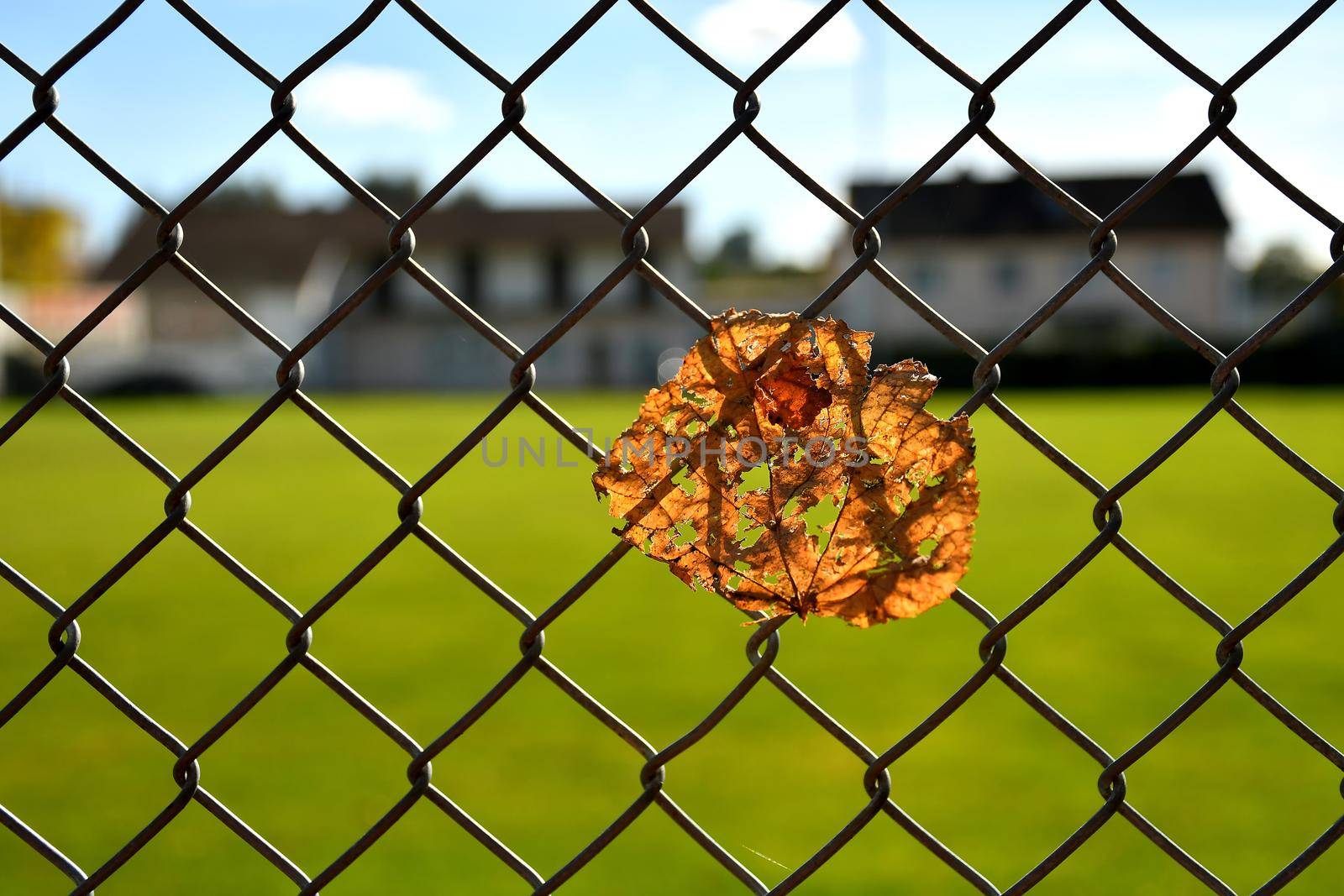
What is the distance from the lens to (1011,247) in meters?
4.07

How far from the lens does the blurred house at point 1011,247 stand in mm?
1374

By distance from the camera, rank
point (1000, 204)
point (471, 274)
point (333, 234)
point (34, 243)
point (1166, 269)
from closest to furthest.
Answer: point (1000, 204)
point (1166, 269)
point (333, 234)
point (471, 274)
point (34, 243)

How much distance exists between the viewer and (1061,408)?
2122 centimetres

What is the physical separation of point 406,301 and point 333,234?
3.11 meters

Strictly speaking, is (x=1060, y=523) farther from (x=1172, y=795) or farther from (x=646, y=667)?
(x=1172, y=795)

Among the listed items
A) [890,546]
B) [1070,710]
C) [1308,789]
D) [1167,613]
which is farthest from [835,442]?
[1167,613]

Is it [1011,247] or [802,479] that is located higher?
[1011,247]

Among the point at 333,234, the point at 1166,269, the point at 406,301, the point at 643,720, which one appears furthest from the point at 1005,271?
the point at 333,234

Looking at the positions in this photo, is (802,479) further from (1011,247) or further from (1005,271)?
(1005,271)

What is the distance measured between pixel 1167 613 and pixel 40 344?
5.94 metres

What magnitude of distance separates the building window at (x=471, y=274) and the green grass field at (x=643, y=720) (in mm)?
23002

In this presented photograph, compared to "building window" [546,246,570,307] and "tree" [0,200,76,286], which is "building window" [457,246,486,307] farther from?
"tree" [0,200,76,286]

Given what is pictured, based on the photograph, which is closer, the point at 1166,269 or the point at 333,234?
the point at 1166,269

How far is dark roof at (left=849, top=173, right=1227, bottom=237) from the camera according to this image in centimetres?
112
